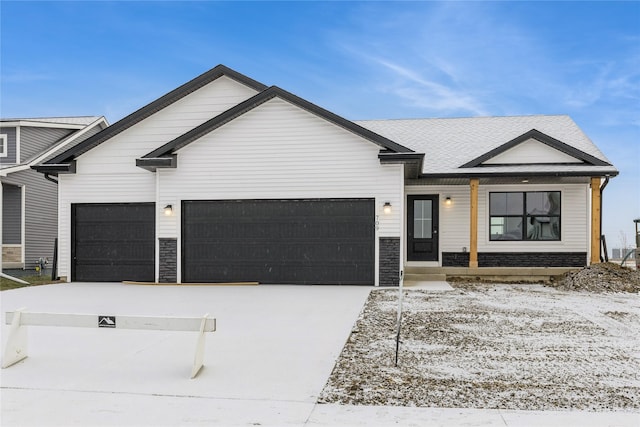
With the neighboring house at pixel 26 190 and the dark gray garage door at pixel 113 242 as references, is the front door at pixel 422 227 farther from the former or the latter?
the neighboring house at pixel 26 190

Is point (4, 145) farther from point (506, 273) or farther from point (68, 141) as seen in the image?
point (506, 273)

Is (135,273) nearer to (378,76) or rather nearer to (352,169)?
(352,169)

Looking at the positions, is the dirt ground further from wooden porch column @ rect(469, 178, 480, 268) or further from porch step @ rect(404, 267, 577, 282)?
porch step @ rect(404, 267, 577, 282)

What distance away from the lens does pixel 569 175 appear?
14.6 meters

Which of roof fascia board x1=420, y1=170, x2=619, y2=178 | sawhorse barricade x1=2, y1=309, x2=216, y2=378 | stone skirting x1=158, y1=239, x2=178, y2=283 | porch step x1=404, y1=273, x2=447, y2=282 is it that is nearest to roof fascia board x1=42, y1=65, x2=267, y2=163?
stone skirting x1=158, y1=239, x2=178, y2=283

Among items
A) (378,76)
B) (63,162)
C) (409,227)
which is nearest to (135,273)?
Result: (63,162)

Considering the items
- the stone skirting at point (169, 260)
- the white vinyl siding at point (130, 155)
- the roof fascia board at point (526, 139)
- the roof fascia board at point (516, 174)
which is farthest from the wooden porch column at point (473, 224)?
the stone skirting at point (169, 260)

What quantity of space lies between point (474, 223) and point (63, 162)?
12180 millimetres

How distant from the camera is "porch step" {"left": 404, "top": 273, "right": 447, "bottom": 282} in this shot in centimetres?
1516

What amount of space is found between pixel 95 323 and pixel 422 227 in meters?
12.7

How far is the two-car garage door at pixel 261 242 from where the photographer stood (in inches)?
540

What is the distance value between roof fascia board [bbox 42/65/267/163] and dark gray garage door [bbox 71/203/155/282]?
165 centimetres

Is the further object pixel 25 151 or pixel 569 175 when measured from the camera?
pixel 25 151

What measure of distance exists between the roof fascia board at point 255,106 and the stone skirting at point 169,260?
2.48 m
